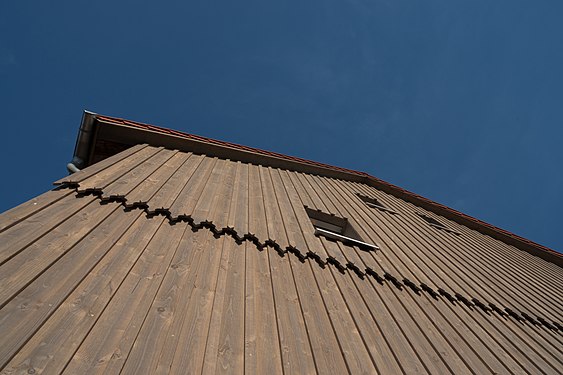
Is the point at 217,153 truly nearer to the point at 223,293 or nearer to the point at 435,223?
the point at 223,293

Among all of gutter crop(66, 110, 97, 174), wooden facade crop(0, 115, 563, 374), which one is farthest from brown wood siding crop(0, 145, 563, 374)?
gutter crop(66, 110, 97, 174)

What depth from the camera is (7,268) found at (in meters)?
1.94

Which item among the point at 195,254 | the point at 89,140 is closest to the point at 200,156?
the point at 89,140

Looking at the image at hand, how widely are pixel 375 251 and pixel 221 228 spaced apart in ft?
6.54

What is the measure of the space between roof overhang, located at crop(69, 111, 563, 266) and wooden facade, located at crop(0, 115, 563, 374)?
0.76m

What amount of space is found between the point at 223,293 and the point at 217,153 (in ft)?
13.6

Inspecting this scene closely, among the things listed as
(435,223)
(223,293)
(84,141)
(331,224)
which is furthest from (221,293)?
(435,223)

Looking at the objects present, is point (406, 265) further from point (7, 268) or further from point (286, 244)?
point (7, 268)

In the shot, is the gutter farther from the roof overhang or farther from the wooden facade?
the wooden facade

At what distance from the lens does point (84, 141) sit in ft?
17.6

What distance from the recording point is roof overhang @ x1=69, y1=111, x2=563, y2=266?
5.44 metres

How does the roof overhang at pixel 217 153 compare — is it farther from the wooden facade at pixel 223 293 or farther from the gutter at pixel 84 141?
the wooden facade at pixel 223 293

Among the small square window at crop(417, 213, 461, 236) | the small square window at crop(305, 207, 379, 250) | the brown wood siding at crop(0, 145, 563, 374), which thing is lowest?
the brown wood siding at crop(0, 145, 563, 374)

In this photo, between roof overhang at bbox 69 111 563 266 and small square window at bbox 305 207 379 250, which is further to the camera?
roof overhang at bbox 69 111 563 266
